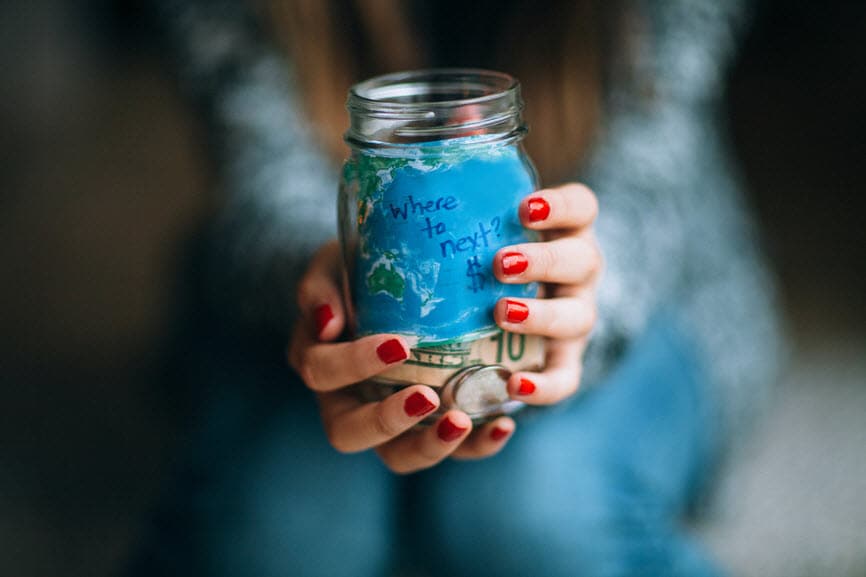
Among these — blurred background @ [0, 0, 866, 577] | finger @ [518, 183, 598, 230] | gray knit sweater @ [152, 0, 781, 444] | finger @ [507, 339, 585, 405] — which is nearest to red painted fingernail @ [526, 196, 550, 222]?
finger @ [518, 183, 598, 230]

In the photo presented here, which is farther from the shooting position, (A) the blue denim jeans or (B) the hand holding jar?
(A) the blue denim jeans

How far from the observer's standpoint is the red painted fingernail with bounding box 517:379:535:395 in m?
0.57

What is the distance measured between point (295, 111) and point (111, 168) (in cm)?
121

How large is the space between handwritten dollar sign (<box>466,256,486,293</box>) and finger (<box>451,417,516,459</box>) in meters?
0.13

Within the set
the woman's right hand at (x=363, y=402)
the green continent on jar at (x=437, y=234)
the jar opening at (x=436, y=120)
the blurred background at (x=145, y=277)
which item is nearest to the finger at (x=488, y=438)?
the woman's right hand at (x=363, y=402)

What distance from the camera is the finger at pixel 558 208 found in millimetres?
559

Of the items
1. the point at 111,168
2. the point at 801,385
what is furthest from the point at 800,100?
the point at 111,168

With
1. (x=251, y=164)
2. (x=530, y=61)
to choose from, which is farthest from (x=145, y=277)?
(x=530, y=61)

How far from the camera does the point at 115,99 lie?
207 cm

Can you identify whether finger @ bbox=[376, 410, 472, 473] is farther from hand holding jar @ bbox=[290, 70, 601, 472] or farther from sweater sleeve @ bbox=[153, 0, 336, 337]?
sweater sleeve @ bbox=[153, 0, 336, 337]

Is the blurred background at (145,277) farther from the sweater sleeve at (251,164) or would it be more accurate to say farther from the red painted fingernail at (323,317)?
the red painted fingernail at (323,317)

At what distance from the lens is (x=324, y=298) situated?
660mm

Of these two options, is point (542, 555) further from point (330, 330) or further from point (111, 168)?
point (111, 168)

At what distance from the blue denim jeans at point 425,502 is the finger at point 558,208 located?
0.90 feet
